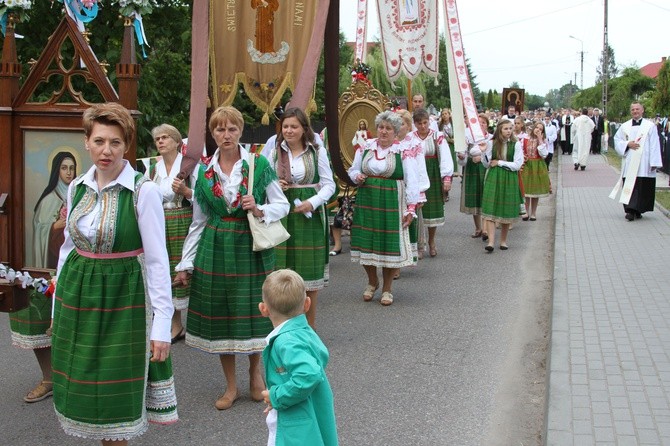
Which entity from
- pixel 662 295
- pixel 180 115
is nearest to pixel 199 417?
pixel 662 295

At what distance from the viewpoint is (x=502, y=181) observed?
11695 mm

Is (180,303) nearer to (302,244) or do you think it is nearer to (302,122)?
(302,244)

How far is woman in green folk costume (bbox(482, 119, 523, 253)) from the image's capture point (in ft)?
38.1

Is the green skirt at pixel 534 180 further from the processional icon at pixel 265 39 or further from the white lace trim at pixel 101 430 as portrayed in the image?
the white lace trim at pixel 101 430

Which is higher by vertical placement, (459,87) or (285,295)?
(459,87)

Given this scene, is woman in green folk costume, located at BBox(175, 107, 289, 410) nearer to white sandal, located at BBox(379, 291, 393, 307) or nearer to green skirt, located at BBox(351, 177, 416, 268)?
green skirt, located at BBox(351, 177, 416, 268)

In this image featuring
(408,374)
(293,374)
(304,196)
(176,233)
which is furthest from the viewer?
(176,233)

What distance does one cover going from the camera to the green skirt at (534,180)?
14.9 meters

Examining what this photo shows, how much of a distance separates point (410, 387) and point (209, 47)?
303cm

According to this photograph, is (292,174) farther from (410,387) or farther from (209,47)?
(410,387)

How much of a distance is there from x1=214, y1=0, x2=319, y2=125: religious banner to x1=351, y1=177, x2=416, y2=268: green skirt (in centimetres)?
188

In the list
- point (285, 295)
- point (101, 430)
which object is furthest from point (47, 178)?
point (285, 295)

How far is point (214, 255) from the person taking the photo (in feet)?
17.4

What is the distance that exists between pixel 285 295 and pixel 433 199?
8067 millimetres
